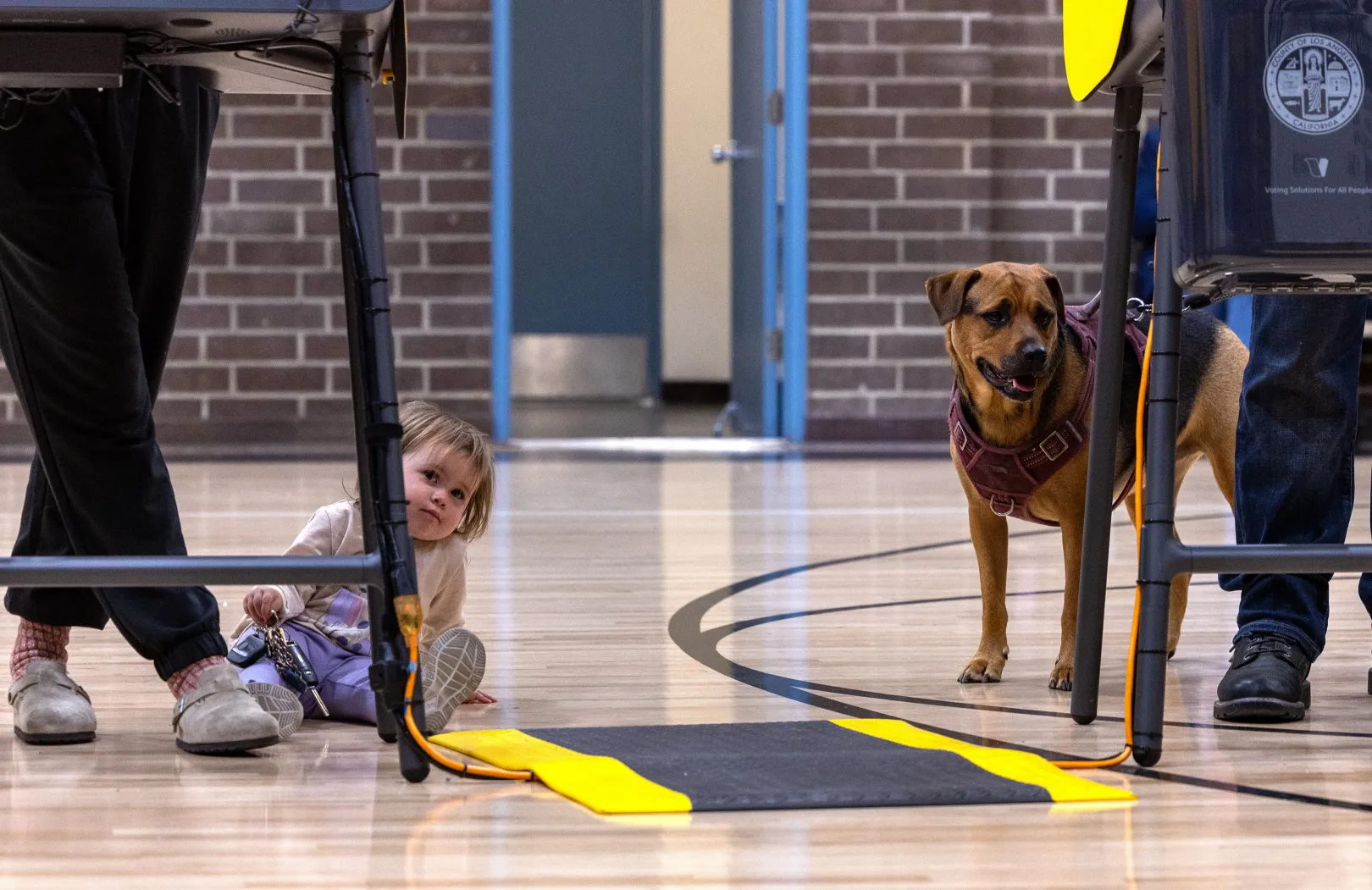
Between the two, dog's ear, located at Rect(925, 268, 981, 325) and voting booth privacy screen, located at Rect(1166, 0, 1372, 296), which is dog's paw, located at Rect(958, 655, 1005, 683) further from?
voting booth privacy screen, located at Rect(1166, 0, 1372, 296)

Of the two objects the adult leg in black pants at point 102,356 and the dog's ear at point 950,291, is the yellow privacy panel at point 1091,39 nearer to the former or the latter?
the dog's ear at point 950,291

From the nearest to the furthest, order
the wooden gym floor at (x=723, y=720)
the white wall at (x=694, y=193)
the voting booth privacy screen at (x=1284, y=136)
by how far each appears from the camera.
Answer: the wooden gym floor at (x=723, y=720) < the voting booth privacy screen at (x=1284, y=136) < the white wall at (x=694, y=193)

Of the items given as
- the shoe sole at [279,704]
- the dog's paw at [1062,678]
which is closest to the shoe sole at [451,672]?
the shoe sole at [279,704]

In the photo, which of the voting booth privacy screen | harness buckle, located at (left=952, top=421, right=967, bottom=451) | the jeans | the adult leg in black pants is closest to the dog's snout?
harness buckle, located at (left=952, top=421, right=967, bottom=451)

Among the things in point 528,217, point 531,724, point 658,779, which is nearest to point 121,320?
point 531,724

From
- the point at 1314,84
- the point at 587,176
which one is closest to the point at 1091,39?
→ the point at 1314,84

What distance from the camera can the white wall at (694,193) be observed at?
9.27 meters

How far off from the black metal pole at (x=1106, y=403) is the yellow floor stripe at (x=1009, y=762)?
0.17 metres

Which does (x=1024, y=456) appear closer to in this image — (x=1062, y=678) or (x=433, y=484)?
(x=1062, y=678)

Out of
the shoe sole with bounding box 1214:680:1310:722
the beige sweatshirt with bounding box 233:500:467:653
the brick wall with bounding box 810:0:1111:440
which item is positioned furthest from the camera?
the brick wall with bounding box 810:0:1111:440

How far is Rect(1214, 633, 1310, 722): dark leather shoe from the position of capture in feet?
5.83

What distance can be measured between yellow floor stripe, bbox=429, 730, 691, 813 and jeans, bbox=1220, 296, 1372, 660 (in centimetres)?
88

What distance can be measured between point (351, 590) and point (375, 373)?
60cm

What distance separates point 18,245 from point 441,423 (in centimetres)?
53
